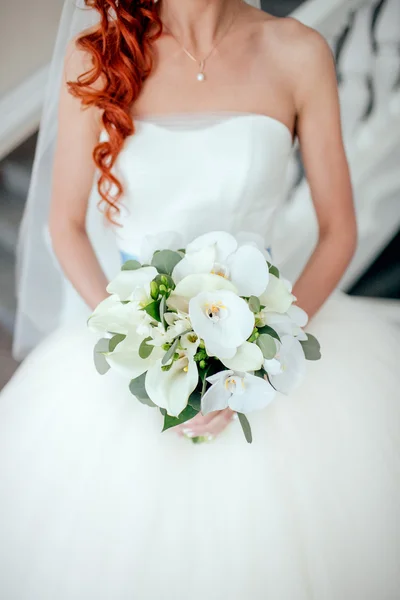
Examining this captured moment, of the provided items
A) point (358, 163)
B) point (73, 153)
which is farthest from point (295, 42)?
point (358, 163)

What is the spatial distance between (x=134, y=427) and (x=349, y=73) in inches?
55.3

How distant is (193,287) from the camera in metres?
0.59

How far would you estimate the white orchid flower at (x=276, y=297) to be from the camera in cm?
62

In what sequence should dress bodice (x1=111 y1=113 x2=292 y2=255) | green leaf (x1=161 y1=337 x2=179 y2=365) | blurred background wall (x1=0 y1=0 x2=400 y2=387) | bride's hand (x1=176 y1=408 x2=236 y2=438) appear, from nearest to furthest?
green leaf (x1=161 y1=337 x2=179 y2=365) < bride's hand (x1=176 y1=408 x2=236 y2=438) < dress bodice (x1=111 y1=113 x2=292 y2=255) < blurred background wall (x1=0 y1=0 x2=400 y2=387)

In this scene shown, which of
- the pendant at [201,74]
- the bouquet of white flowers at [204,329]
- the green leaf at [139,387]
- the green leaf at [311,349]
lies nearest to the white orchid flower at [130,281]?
the bouquet of white flowers at [204,329]

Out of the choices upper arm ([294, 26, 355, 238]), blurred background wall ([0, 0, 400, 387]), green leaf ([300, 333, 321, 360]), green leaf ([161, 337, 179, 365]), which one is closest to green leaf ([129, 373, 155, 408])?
green leaf ([161, 337, 179, 365])

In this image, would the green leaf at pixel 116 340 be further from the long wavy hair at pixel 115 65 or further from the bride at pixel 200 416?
the long wavy hair at pixel 115 65

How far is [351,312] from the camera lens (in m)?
1.10

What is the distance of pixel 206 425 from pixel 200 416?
0.06ft

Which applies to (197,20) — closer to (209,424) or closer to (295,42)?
(295,42)

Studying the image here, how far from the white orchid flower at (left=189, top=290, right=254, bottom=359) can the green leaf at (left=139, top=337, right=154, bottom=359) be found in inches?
2.8

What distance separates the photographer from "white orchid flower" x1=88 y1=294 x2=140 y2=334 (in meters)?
0.62

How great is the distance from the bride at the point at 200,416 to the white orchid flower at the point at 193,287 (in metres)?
0.27

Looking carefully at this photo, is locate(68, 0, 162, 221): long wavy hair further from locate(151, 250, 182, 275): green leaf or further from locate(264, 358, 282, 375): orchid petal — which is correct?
locate(264, 358, 282, 375): orchid petal
